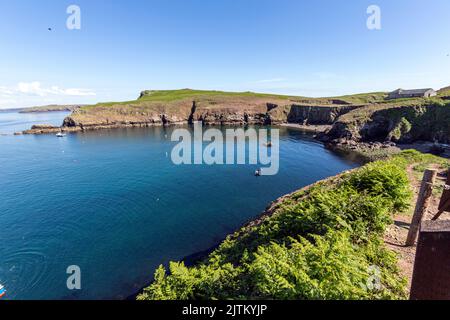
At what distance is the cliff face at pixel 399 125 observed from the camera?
6552 centimetres

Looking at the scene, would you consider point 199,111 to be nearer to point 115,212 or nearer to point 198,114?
point 198,114

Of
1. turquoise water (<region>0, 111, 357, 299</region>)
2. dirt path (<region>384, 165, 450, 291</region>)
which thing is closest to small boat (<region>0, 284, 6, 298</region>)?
turquoise water (<region>0, 111, 357, 299</region>)

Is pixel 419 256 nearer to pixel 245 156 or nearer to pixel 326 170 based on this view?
pixel 326 170

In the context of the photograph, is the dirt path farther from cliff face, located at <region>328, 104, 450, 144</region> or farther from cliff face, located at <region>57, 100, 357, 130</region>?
cliff face, located at <region>57, 100, 357, 130</region>

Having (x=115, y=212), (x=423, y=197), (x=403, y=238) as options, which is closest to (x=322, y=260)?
(x=423, y=197)

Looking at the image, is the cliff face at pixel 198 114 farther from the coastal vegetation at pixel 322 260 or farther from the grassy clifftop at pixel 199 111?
the coastal vegetation at pixel 322 260

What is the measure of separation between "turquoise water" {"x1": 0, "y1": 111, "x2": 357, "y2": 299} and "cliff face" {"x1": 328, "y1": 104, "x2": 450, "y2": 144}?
24.6m

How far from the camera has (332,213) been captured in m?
13.3

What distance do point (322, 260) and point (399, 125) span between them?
272ft

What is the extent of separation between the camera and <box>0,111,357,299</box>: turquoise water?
75.8 feet

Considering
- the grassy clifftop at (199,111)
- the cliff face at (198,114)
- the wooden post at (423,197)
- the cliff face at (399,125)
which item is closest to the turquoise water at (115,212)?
the wooden post at (423,197)

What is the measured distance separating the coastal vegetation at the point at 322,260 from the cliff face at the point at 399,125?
6725cm
